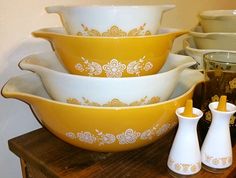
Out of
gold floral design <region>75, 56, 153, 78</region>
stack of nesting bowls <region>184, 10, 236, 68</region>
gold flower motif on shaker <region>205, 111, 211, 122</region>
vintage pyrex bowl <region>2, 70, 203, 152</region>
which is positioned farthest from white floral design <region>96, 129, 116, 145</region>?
stack of nesting bowls <region>184, 10, 236, 68</region>

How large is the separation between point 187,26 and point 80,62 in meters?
0.69

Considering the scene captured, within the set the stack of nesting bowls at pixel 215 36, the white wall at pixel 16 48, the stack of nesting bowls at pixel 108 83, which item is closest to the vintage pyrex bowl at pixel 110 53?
the stack of nesting bowls at pixel 108 83

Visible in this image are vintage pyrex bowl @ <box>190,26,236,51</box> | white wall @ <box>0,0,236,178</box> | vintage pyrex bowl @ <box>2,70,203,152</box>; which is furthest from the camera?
vintage pyrex bowl @ <box>190,26,236,51</box>

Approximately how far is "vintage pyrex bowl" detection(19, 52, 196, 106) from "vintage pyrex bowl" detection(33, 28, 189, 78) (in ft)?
0.15

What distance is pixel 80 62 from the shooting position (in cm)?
53

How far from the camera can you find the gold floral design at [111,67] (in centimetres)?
52

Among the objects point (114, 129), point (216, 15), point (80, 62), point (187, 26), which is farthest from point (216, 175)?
point (187, 26)

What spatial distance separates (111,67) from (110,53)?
3cm

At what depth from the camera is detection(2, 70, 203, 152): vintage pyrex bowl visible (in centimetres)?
47

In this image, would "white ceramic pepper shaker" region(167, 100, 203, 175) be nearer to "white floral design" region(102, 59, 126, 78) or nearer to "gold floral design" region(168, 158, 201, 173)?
"gold floral design" region(168, 158, 201, 173)

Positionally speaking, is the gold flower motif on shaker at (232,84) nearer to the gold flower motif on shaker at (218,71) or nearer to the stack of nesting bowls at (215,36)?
the gold flower motif on shaker at (218,71)

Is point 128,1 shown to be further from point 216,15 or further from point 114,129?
point 114,129

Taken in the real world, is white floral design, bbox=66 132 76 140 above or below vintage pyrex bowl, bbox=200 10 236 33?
below

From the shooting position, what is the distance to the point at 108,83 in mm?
477
